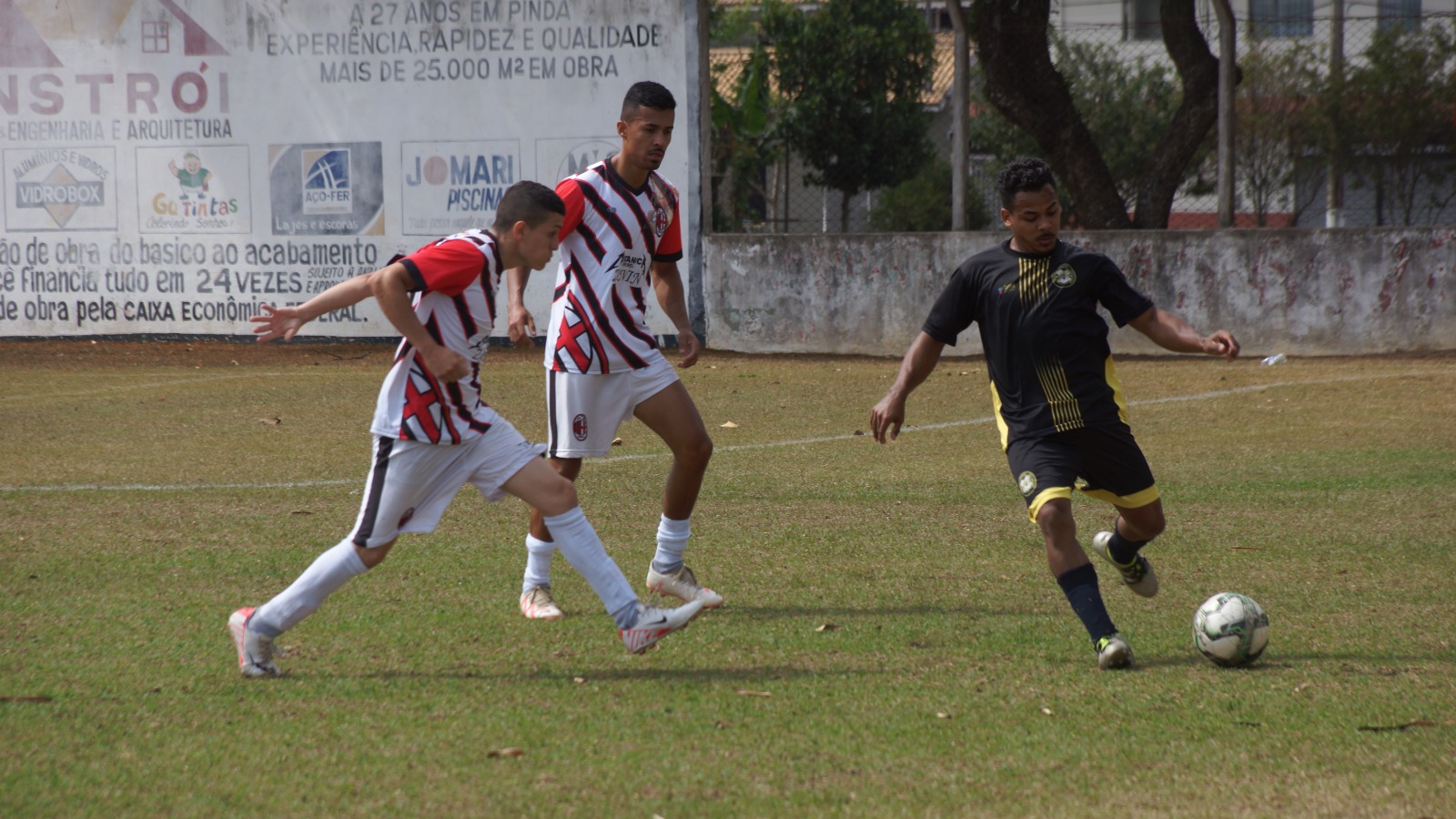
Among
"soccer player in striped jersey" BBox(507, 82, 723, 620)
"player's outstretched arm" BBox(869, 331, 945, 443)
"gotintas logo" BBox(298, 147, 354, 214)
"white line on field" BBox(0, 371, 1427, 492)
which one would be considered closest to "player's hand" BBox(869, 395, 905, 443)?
"player's outstretched arm" BBox(869, 331, 945, 443)

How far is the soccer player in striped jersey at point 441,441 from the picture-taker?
4.28m

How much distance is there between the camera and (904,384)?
16.3 feet

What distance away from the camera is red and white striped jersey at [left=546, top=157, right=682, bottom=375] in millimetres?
5383

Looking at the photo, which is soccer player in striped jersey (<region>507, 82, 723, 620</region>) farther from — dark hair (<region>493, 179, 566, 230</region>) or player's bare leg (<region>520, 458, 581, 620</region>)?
dark hair (<region>493, 179, 566, 230</region>)

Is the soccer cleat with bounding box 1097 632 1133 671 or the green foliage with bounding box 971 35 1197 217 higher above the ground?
the green foliage with bounding box 971 35 1197 217

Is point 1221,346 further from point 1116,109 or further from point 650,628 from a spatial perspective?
point 1116,109

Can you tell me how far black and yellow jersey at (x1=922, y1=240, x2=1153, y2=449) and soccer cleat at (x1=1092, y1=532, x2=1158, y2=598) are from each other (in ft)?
2.06

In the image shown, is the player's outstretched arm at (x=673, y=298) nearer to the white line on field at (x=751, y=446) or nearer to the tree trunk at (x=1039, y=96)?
the white line on field at (x=751, y=446)

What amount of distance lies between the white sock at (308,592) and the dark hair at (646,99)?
201 centimetres

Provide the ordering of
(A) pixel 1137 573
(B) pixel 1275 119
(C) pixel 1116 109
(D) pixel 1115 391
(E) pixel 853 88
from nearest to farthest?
(D) pixel 1115 391 < (A) pixel 1137 573 < (B) pixel 1275 119 < (C) pixel 1116 109 < (E) pixel 853 88

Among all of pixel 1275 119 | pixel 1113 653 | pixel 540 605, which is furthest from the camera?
pixel 1275 119

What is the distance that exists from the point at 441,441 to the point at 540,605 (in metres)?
1.04

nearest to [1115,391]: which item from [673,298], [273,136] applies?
[673,298]

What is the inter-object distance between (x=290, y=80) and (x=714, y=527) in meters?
11.9
